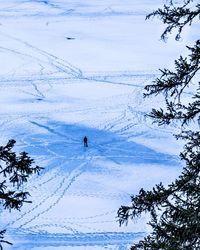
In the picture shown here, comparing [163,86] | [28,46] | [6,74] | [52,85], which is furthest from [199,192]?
[28,46]

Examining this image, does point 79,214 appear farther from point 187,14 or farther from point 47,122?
point 187,14

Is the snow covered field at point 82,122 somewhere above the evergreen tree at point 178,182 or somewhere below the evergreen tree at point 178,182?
above

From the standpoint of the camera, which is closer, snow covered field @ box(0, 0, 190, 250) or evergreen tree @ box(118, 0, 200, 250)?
evergreen tree @ box(118, 0, 200, 250)

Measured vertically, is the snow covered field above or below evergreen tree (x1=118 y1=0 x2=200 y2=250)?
above

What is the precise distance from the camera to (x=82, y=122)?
642 inches

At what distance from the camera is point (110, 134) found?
1543 cm

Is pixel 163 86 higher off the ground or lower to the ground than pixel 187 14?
lower

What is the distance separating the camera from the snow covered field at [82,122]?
10.5 m

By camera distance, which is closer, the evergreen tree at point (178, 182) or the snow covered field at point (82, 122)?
the evergreen tree at point (178, 182)

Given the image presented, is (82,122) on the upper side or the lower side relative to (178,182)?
upper

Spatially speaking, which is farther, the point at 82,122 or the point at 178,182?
the point at 82,122

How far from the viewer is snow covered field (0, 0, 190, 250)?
10.5 m

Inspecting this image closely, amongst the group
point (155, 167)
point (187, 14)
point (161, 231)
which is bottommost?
point (161, 231)

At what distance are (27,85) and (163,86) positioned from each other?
1637 cm
